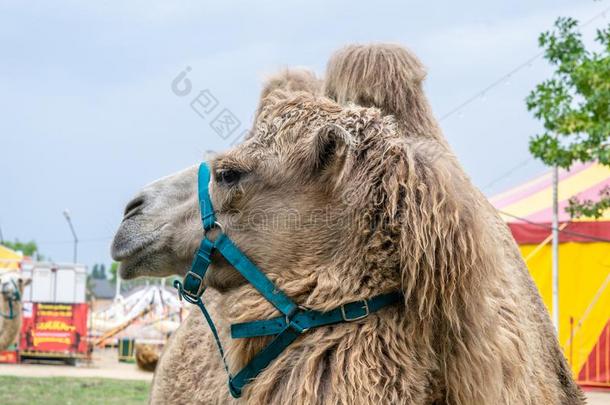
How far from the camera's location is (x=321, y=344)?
256 cm

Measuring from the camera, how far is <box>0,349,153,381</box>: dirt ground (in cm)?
1803

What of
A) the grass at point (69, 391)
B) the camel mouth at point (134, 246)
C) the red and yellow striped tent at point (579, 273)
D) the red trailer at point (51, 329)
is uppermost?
the camel mouth at point (134, 246)

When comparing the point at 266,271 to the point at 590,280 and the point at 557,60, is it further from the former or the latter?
the point at 590,280

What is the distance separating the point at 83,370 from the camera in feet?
66.0

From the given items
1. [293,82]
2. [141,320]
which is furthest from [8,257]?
[293,82]

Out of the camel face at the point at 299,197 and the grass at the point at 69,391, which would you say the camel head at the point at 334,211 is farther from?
the grass at the point at 69,391

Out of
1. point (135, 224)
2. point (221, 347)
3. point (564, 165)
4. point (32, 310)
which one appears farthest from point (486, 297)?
point (32, 310)

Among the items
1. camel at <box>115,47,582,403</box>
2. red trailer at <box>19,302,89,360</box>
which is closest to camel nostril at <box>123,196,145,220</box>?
camel at <box>115,47,582,403</box>

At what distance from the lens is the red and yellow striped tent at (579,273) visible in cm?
1342

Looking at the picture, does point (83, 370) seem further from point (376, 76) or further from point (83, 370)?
point (376, 76)

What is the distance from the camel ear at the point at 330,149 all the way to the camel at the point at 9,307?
1448 cm

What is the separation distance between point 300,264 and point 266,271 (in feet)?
0.40

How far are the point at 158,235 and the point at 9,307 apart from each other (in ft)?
47.3

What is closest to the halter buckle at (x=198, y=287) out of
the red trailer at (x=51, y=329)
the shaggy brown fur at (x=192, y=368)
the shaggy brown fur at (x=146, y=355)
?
the shaggy brown fur at (x=192, y=368)
